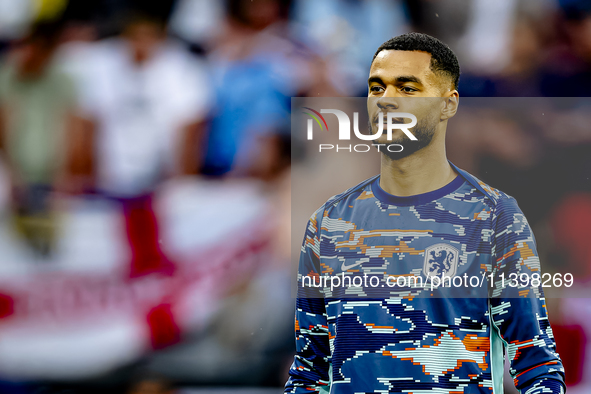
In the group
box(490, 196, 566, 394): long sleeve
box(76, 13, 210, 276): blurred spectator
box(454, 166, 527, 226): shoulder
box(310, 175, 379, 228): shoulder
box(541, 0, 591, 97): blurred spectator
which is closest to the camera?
box(490, 196, 566, 394): long sleeve

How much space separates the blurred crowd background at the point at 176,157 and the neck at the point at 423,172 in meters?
0.51

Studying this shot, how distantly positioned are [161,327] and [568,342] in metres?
1.59

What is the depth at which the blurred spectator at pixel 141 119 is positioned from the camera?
2.15m

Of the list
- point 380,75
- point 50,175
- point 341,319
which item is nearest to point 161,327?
point 50,175

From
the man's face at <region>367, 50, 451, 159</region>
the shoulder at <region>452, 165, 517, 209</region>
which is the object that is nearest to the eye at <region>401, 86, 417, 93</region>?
the man's face at <region>367, 50, 451, 159</region>

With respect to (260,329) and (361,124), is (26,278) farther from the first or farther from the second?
(361,124)

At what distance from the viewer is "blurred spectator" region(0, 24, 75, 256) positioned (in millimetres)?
2191

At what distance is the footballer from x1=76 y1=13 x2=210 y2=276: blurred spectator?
31.3 inches

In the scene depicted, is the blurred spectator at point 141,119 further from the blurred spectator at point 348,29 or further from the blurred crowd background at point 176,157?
the blurred spectator at point 348,29

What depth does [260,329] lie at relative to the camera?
2.08 m

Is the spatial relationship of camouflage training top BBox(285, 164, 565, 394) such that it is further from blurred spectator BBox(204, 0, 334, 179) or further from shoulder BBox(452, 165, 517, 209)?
blurred spectator BBox(204, 0, 334, 179)

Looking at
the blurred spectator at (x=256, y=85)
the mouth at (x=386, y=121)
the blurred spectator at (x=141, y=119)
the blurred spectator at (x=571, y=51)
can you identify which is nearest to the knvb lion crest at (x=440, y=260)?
the mouth at (x=386, y=121)

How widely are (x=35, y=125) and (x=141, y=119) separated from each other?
469 millimetres

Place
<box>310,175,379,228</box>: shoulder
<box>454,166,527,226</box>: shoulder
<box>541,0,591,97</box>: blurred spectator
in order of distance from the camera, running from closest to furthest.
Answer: <box>454,166,527,226</box>: shoulder, <box>310,175,379,228</box>: shoulder, <box>541,0,591,97</box>: blurred spectator
